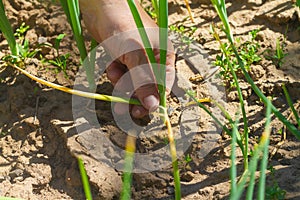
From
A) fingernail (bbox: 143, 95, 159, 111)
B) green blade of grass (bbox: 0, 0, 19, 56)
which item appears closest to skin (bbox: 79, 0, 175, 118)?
fingernail (bbox: 143, 95, 159, 111)

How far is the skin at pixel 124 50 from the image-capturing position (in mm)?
1440

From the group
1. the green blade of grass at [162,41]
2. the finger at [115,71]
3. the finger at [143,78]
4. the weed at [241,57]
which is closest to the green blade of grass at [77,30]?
the finger at [115,71]

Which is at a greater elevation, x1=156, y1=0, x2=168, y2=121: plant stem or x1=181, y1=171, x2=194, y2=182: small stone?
x1=156, y1=0, x2=168, y2=121: plant stem

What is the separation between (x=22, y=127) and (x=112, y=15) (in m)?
0.47

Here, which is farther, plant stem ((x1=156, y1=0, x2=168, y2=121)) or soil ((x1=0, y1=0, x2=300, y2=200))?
soil ((x1=0, y1=0, x2=300, y2=200))

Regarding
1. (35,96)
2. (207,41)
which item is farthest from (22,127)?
(207,41)

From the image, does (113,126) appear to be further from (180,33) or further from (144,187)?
(180,33)

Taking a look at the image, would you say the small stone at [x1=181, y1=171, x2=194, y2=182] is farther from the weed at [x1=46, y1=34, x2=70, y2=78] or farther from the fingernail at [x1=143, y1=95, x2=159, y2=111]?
the weed at [x1=46, y1=34, x2=70, y2=78]

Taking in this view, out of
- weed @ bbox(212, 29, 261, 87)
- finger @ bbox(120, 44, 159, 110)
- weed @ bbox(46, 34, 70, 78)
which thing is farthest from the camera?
weed @ bbox(46, 34, 70, 78)

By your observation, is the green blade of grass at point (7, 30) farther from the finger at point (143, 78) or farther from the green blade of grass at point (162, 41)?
the green blade of grass at point (162, 41)

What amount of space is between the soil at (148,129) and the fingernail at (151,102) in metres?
0.14

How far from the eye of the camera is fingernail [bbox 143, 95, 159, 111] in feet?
4.70

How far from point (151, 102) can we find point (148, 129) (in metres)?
0.16

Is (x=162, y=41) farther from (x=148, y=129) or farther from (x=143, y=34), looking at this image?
(x=148, y=129)
